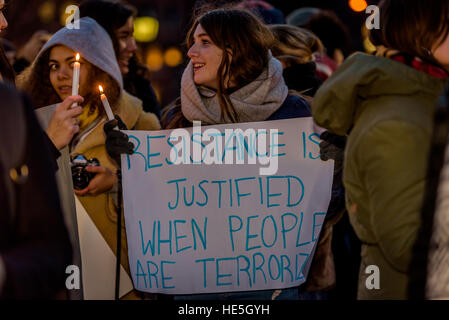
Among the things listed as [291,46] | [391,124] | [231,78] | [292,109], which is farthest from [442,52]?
[291,46]

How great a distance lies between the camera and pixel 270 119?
11.4 feet

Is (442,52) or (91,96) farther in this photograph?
(91,96)

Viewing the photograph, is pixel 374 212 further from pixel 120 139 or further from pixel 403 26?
pixel 120 139

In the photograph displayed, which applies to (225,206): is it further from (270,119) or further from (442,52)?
(442,52)

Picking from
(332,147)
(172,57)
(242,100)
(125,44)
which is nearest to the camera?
(332,147)

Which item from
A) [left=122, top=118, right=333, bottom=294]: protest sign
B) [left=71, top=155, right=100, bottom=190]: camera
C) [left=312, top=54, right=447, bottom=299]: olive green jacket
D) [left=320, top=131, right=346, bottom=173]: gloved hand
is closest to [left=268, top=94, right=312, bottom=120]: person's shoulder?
[left=122, top=118, right=333, bottom=294]: protest sign

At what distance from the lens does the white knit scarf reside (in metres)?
3.42

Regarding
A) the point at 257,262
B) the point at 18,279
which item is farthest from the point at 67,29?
the point at 18,279

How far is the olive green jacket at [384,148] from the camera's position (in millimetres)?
2316

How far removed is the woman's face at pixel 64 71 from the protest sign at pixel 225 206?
681mm

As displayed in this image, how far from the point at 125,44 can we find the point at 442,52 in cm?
287

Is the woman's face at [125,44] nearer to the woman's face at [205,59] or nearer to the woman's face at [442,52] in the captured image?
the woman's face at [205,59]

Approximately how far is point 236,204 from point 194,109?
0.52 meters

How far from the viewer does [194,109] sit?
11.3 feet
